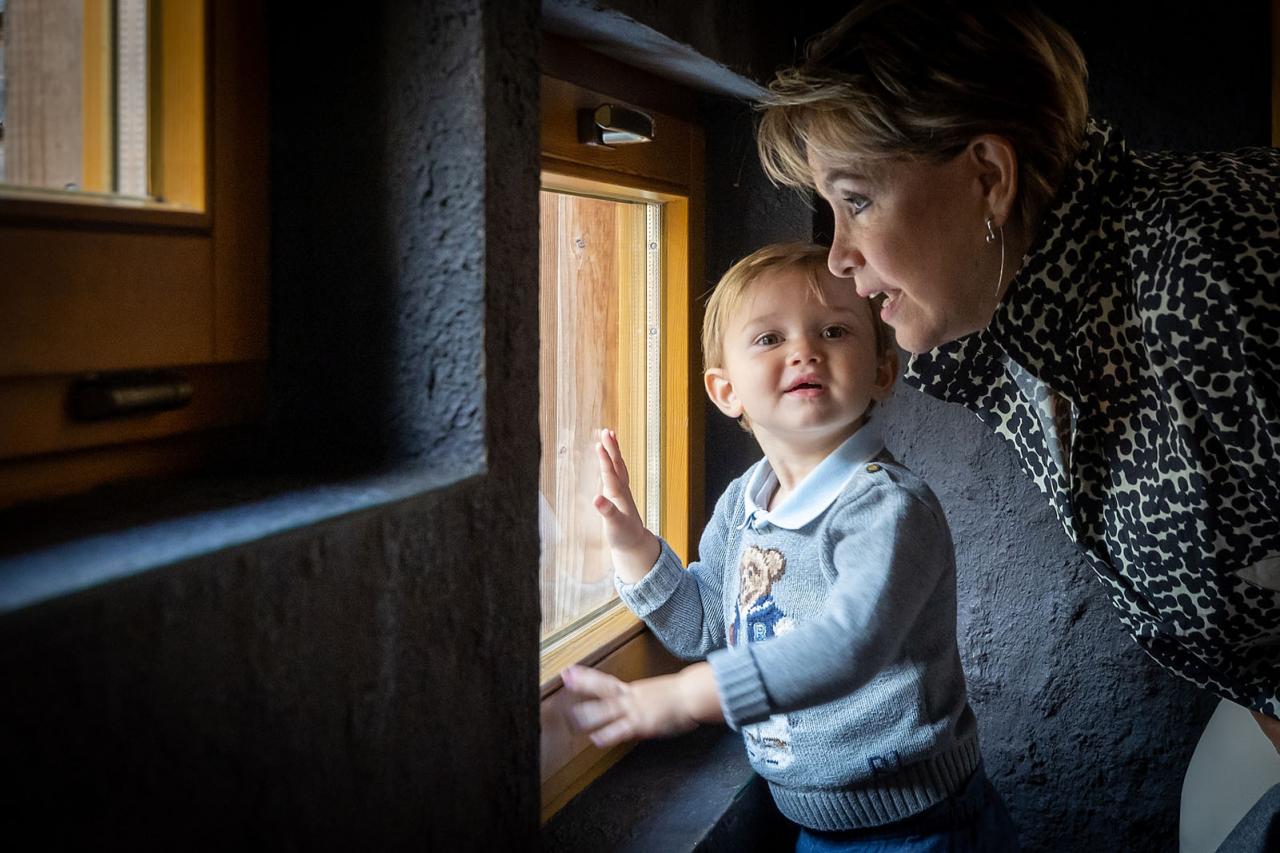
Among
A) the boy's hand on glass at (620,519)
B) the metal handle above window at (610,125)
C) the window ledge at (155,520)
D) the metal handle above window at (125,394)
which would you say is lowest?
the boy's hand on glass at (620,519)

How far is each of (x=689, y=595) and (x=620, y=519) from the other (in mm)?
184

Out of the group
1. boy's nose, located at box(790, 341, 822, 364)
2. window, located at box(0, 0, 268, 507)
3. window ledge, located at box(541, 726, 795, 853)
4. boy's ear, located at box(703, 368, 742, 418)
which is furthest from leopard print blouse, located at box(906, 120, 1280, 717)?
window, located at box(0, 0, 268, 507)

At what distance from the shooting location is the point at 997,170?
1330 millimetres

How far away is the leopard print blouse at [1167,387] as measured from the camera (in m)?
1.14

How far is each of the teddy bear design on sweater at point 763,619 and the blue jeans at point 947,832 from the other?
137 millimetres

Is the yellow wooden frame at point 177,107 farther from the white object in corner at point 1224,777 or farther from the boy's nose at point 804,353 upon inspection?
the white object in corner at point 1224,777

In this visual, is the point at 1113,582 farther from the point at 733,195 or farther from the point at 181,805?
the point at 181,805

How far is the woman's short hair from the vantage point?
1.29 meters

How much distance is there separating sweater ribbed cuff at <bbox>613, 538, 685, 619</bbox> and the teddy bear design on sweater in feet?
0.39

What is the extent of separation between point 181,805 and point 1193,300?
1.07m

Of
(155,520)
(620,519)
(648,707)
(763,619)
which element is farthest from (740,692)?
A: (155,520)

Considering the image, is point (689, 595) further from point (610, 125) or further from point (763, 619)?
point (610, 125)

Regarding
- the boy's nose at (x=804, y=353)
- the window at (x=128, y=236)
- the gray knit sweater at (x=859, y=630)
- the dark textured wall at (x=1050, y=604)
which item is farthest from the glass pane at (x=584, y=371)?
the window at (x=128, y=236)

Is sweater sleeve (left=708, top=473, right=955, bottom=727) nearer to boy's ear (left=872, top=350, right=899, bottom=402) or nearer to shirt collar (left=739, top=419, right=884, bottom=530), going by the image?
shirt collar (left=739, top=419, right=884, bottom=530)
